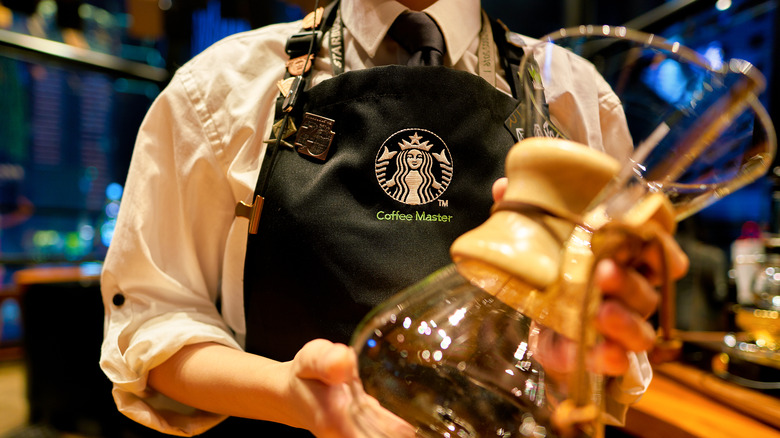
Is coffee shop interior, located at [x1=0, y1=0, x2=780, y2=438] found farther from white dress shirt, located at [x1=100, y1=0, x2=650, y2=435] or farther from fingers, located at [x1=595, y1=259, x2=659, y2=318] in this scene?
white dress shirt, located at [x1=100, y1=0, x2=650, y2=435]

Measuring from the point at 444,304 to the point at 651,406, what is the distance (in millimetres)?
877

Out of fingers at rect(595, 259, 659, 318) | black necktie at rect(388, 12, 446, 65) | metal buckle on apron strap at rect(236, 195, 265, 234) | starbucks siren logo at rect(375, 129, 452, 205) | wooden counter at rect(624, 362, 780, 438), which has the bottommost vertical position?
wooden counter at rect(624, 362, 780, 438)

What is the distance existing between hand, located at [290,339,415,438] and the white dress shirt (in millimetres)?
267

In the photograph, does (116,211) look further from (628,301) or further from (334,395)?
(628,301)

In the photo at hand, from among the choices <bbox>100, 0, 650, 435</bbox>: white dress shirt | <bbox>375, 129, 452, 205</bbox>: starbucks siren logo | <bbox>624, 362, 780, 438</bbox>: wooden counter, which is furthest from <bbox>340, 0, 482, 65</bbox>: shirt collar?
<bbox>624, 362, 780, 438</bbox>: wooden counter

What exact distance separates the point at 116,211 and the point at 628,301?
10.6 feet

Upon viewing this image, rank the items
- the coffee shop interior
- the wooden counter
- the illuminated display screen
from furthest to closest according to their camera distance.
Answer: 1. the illuminated display screen
2. the coffee shop interior
3. the wooden counter

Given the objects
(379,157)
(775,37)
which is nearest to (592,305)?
(379,157)

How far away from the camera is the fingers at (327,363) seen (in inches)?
15.6

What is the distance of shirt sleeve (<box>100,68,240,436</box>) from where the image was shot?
2.34ft

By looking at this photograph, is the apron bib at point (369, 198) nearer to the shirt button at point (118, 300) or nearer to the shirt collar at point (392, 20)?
the shirt collar at point (392, 20)

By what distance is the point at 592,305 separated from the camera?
32 cm

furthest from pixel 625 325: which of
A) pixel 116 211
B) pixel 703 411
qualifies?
pixel 116 211

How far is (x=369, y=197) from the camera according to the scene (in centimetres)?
71
